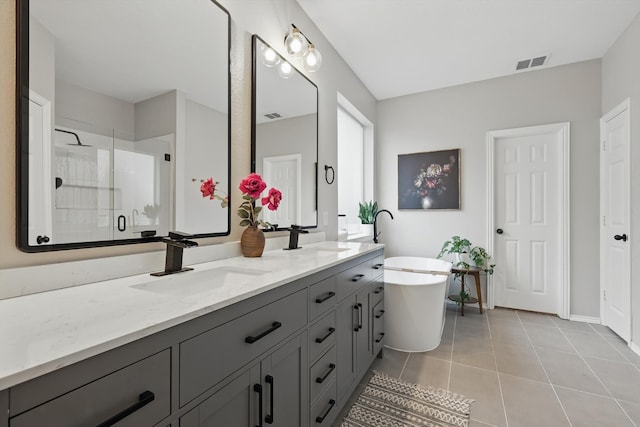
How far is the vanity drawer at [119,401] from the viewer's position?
50 centimetres

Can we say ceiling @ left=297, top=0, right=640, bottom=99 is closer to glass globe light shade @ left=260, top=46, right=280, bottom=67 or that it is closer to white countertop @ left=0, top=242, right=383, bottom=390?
glass globe light shade @ left=260, top=46, right=280, bottom=67

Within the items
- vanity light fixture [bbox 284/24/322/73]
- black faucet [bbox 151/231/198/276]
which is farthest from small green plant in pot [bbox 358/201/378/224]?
black faucet [bbox 151/231/198/276]

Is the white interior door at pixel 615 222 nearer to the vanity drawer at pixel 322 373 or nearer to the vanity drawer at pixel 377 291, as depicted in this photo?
the vanity drawer at pixel 377 291

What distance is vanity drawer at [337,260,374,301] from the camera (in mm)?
1580

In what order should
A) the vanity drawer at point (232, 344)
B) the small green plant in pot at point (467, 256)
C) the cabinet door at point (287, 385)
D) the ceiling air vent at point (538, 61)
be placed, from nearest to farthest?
the vanity drawer at point (232, 344) < the cabinet door at point (287, 385) < the ceiling air vent at point (538, 61) < the small green plant in pot at point (467, 256)

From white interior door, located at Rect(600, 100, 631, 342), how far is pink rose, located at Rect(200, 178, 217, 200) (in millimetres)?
3349

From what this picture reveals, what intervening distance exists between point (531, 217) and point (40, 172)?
13.5 ft

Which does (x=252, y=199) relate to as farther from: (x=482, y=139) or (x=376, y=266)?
(x=482, y=139)

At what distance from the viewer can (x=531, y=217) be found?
3.38 metres

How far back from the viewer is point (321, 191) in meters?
2.55

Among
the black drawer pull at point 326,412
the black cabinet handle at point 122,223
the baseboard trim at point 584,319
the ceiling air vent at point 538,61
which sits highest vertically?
the ceiling air vent at point 538,61

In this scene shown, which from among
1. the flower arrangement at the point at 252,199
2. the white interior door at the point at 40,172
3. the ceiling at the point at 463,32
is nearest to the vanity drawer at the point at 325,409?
the flower arrangement at the point at 252,199

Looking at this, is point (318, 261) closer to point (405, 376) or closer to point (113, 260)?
point (113, 260)

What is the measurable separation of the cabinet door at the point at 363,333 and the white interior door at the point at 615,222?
235 cm
